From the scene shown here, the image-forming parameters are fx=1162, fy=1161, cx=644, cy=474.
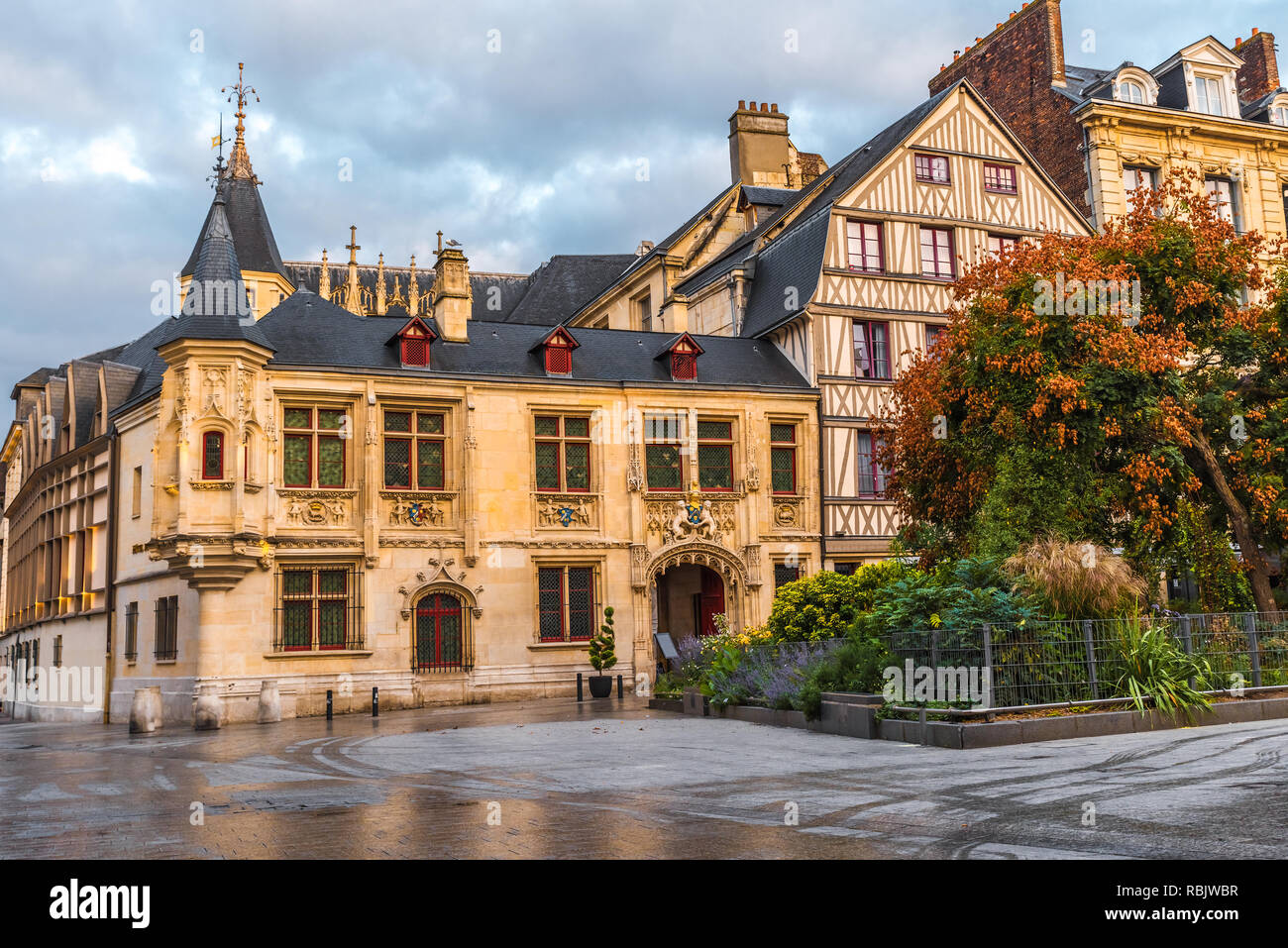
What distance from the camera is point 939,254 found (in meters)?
30.8

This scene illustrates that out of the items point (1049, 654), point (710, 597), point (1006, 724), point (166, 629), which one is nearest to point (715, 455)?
point (710, 597)

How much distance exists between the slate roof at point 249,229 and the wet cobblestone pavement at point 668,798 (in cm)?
2925

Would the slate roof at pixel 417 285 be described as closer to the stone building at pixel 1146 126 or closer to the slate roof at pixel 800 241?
the slate roof at pixel 800 241

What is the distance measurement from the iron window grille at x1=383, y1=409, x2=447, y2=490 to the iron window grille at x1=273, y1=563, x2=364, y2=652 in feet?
7.70

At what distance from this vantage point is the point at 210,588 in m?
→ 23.5

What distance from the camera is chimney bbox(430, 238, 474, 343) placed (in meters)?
27.5

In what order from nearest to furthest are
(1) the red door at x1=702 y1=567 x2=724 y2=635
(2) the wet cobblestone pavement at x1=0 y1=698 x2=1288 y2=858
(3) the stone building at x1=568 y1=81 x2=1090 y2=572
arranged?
(2) the wet cobblestone pavement at x1=0 y1=698 x2=1288 y2=858 → (3) the stone building at x1=568 y1=81 x2=1090 y2=572 → (1) the red door at x1=702 y1=567 x2=724 y2=635

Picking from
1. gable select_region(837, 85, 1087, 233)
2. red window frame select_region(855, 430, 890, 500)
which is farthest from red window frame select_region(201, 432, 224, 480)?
gable select_region(837, 85, 1087, 233)

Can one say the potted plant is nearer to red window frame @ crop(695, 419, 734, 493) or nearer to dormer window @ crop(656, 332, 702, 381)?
red window frame @ crop(695, 419, 734, 493)

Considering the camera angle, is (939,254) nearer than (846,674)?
No

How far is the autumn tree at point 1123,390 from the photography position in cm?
1736

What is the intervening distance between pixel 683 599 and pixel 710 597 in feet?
3.07

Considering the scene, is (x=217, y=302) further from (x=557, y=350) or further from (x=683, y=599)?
(x=683, y=599)
